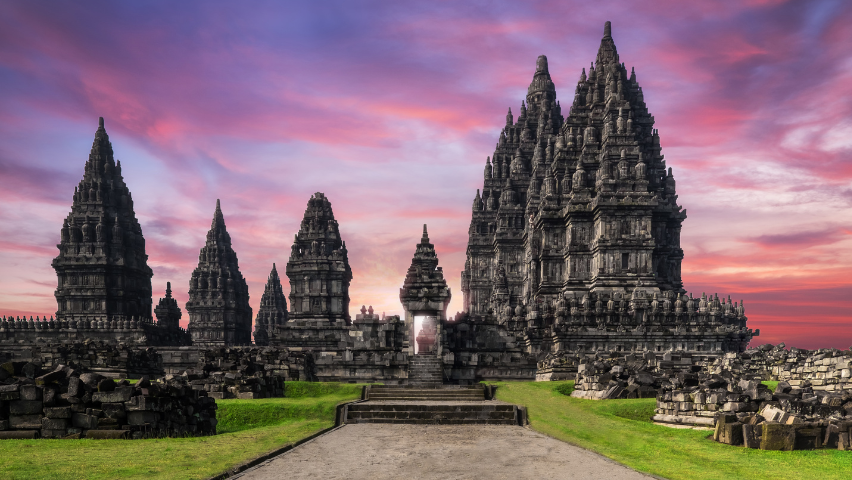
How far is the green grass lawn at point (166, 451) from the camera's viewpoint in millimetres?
12859

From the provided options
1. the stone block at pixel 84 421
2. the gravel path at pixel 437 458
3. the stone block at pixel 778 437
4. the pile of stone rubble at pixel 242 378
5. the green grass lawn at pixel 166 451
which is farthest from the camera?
the pile of stone rubble at pixel 242 378

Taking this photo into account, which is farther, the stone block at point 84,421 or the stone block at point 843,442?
the stone block at point 84,421

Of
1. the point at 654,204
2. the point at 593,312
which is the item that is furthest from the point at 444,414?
the point at 654,204

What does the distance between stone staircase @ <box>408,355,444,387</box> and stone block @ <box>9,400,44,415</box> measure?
64.9 feet

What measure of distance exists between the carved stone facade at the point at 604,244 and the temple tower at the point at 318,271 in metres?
17.1

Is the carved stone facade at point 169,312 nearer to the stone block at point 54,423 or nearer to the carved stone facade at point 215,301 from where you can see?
the carved stone facade at point 215,301

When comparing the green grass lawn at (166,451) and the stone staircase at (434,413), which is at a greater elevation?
the green grass lawn at (166,451)

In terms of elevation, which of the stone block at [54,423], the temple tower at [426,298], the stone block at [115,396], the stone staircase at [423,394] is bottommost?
the stone staircase at [423,394]

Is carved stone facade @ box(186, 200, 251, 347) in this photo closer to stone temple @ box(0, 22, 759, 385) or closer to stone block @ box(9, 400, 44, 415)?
stone temple @ box(0, 22, 759, 385)

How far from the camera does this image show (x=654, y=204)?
52.2 metres

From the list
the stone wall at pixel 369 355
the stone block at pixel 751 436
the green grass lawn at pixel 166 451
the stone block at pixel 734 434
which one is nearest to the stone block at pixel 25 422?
the green grass lawn at pixel 166 451

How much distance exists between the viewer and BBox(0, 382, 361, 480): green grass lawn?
1286 cm

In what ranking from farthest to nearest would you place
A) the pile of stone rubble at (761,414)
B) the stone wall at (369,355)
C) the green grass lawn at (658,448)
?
the stone wall at (369,355) → the pile of stone rubble at (761,414) → the green grass lawn at (658,448)

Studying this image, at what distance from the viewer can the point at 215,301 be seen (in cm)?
9688
